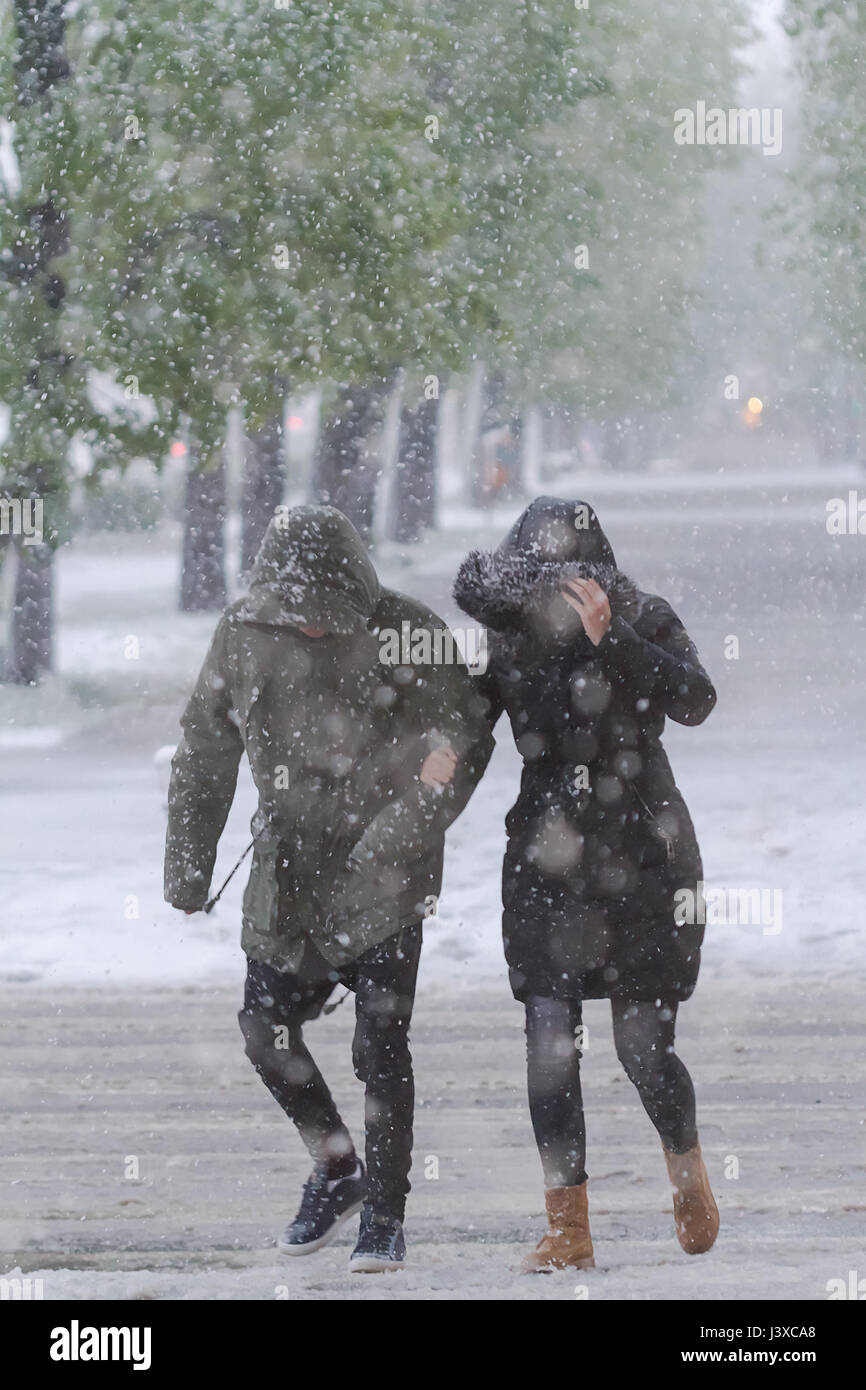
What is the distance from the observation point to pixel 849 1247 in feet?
16.1

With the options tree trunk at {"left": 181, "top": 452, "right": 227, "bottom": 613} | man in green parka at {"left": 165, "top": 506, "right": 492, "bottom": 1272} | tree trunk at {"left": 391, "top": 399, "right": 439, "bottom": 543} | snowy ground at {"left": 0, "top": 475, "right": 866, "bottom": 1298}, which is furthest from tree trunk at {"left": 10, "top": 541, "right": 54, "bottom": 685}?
man in green parka at {"left": 165, "top": 506, "right": 492, "bottom": 1272}

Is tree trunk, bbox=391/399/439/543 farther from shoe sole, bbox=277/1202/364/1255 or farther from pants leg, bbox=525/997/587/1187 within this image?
pants leg, bbox=525/997/587/1187

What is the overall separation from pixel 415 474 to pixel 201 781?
1039 inches

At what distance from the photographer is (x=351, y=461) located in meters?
20.2

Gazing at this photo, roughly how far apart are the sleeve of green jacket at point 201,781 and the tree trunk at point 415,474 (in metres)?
23.7

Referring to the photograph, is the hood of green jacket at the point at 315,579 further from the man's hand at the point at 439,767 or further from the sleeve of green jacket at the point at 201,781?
the man's hand at the point at 439,767

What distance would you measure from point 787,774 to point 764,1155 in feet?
22.1

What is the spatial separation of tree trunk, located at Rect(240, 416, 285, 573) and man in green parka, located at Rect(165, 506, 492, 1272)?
1346 centimetres

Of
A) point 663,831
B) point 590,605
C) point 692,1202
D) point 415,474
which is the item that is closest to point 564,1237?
point 692,1202

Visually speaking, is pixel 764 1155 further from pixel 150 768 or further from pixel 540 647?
pixel 150 768

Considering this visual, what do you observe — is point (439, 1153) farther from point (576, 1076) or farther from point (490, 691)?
point (490, 691)
